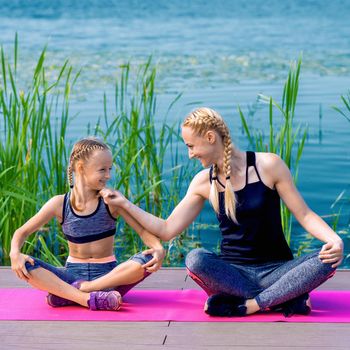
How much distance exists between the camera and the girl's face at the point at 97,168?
11.9ft

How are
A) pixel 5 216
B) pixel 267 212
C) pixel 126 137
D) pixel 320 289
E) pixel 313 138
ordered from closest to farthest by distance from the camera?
1. pixel 267 212
2. pixel 320 289
3. pixel 5 216
4. pixel 126 137
5. pixel 313 138

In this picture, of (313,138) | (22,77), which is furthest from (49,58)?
(313,138)

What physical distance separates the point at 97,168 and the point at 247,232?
0.57 meters

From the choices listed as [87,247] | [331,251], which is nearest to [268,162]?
[331,251]

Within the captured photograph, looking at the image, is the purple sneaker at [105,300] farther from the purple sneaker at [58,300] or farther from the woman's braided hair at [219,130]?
the woman's braided hair at [219,130]

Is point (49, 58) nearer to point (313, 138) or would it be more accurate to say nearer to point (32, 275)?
point (313, 138)

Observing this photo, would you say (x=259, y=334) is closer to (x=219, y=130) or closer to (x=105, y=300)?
(x=105, y=300)

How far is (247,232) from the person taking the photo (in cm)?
363

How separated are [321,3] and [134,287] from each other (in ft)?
68.0

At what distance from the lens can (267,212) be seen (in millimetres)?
3621

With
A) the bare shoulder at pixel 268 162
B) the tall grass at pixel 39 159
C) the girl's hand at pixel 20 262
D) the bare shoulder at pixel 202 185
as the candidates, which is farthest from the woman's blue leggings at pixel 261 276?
the tall grass at pixel 39 159

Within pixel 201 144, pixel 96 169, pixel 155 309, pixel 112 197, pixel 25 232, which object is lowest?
pixel 155 309

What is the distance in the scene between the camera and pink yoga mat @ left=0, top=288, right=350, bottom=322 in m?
3.53

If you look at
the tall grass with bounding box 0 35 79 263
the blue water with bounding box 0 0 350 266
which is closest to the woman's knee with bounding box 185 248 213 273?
the blue water with bounding box 0 0 350 266
